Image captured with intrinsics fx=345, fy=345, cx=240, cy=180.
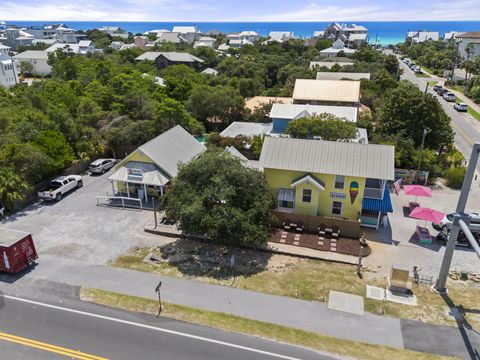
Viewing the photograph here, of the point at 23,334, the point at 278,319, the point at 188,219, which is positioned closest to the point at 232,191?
the point at 188,219

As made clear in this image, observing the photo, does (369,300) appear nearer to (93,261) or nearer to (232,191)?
(232,191)

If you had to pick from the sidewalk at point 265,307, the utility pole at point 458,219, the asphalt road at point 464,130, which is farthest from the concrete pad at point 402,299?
the asphalt road at point 464,130

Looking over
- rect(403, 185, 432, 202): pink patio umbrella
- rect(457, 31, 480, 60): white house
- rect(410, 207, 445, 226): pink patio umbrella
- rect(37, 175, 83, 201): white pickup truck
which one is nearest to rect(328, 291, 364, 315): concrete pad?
rect(410, 207, 445, 226): pink patio umbrella

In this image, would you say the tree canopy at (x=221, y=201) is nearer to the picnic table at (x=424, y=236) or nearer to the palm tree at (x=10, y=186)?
the picnic table at (x=424, y=236)

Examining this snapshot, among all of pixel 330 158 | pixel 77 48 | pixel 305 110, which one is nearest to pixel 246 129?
pixel 305 110

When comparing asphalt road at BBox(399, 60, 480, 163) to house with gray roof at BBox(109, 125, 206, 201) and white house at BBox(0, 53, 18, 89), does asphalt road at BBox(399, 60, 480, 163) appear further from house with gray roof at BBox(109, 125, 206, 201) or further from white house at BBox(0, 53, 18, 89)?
white house at BBox(0, 53, 18, 89)

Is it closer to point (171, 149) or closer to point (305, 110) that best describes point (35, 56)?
point (305, 110)

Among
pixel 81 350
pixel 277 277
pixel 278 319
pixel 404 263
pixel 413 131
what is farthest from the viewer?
pixel 413 131
